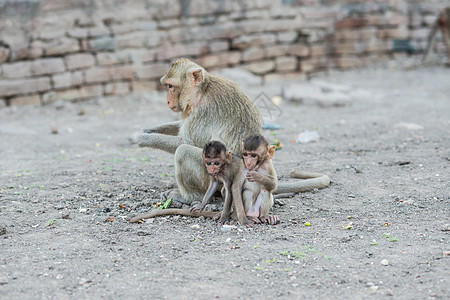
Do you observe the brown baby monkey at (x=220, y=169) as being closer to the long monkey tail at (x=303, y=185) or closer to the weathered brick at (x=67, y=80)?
the long monkey tail at (x=303, y=185)

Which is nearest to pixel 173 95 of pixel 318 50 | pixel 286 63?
pixel 286 63

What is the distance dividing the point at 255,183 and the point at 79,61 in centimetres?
696

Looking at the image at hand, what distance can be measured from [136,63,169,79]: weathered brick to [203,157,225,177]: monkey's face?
23.0ft

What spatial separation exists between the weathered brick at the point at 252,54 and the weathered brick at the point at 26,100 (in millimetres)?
4729

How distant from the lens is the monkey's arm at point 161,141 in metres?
5.60

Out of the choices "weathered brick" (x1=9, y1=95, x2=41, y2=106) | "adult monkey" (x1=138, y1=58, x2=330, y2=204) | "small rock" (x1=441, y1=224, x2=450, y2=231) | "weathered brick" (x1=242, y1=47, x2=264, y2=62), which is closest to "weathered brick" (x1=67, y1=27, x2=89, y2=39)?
"weathered brick" (x1=9, y1=95, x2=41, y2=106)

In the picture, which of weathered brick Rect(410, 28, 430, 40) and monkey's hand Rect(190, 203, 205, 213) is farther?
weathered brick Rect(410, 28, 430, 40)

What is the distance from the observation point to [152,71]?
11.6 metres

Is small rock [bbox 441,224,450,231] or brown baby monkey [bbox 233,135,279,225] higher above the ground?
brown baby monkey [bbox 233,135,279,225]

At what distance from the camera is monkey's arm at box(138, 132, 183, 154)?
560cm

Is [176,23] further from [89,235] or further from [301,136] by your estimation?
[89,235]

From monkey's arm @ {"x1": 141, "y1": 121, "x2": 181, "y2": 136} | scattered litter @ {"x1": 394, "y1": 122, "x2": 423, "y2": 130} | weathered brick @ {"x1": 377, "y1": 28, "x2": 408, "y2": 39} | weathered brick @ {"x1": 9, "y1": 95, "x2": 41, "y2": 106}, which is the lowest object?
scattered litter @ {"x1": 394, "y1": 122, "x2": 423, "y2": 130}

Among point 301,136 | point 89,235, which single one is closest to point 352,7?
point 301,136

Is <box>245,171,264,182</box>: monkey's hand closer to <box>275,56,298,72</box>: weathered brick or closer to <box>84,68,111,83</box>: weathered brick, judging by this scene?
<box>84,68,111,83</box>: weathered brick
